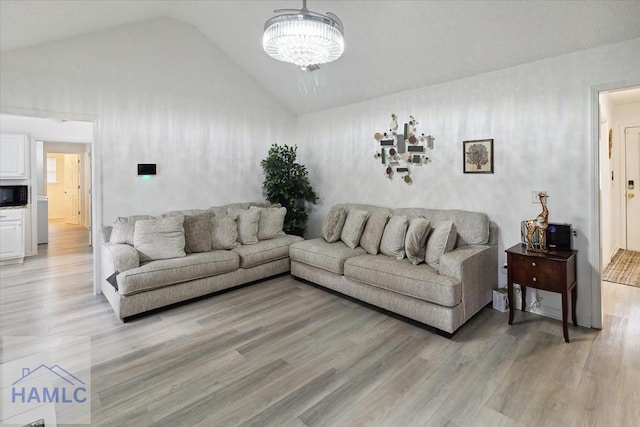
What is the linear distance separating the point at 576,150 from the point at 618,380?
1.82 meters

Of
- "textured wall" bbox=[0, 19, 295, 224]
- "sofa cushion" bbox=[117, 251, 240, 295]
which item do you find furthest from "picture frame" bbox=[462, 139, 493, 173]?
"textured wall" bbox=[0, 19, 295, 224]

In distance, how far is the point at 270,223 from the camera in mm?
4555

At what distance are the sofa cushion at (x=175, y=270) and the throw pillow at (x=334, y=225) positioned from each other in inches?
45.1

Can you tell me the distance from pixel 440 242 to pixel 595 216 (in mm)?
1279

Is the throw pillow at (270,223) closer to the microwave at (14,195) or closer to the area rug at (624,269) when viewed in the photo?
the microwave at (14,195)

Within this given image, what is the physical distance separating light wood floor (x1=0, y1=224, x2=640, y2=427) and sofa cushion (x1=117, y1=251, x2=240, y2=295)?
1.03 ft

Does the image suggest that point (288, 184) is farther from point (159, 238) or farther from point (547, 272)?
point (547, 272)

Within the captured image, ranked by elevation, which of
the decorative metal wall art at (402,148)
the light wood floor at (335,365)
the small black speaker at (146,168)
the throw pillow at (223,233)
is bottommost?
the light wood floor at (335,365)

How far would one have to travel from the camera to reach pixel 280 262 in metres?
4.35

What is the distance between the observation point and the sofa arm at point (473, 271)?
281cm

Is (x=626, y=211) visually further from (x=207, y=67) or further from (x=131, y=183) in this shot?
(x=131, y=183)

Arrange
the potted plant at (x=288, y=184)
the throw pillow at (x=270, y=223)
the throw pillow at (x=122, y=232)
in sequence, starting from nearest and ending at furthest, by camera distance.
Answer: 1. the throw pillow at (x=122, y=232)
2. the throw pillow at (x=270, y=223)
3. the potted plant at (x=288, y=184)

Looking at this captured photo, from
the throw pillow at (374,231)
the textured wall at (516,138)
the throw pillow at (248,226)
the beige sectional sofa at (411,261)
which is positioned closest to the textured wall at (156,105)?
the throw pillow at (248,226)

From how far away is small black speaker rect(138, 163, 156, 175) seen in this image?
13.1 feet
